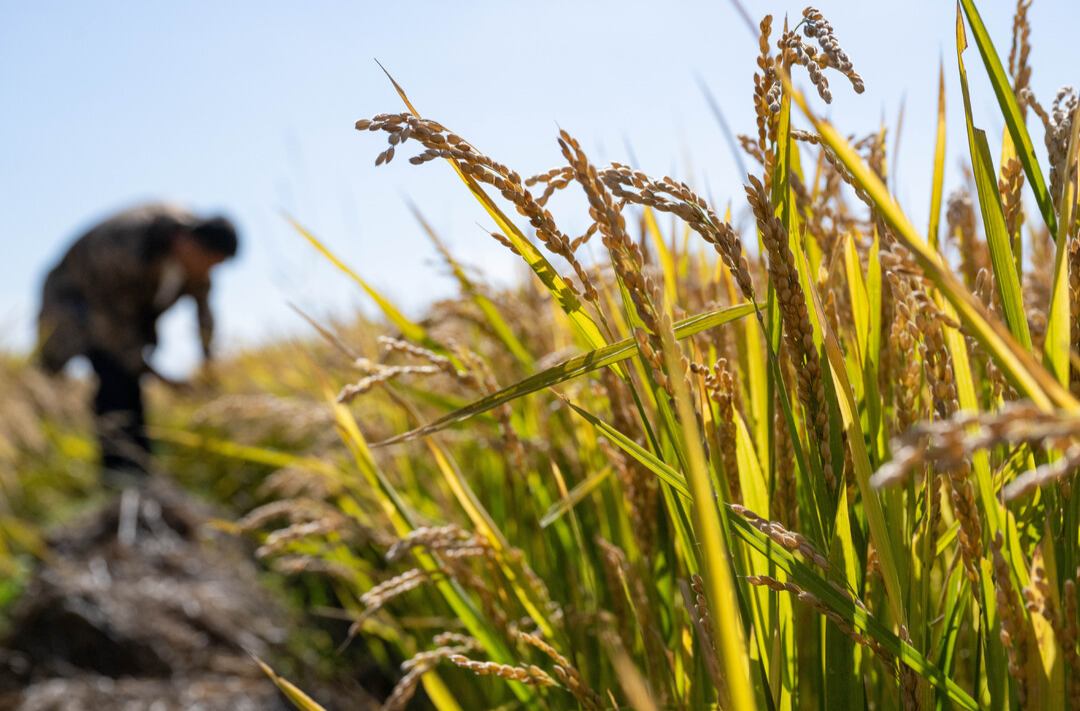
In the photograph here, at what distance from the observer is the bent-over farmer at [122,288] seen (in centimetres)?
525

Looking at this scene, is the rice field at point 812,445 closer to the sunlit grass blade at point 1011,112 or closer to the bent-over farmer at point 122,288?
the sunlit grass blade at point 1011,112

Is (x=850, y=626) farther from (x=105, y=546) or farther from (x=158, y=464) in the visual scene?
(x=158, y=464)

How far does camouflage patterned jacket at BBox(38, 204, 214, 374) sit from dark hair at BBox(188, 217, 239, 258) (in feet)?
0.51

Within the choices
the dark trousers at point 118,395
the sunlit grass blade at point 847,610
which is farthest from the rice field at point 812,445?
the dark trousers at point 118,395

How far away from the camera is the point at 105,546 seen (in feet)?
9.49

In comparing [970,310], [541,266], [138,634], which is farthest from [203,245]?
[970,310]

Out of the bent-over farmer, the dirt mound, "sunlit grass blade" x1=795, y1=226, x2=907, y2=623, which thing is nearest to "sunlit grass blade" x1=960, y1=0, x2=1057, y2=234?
"sunlit grass blade" x1=795, y1=226, x2=907, y2=623

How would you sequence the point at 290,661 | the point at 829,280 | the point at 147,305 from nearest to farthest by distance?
the point at 829,280 → the point at 290,661 → the point at 147,305

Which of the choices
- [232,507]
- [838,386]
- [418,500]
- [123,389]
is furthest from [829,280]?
[123,389]

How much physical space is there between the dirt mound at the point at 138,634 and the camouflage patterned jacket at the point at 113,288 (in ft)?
9.55

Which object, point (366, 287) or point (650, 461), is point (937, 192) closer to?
point (650, 461)

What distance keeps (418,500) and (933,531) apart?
1.30 m

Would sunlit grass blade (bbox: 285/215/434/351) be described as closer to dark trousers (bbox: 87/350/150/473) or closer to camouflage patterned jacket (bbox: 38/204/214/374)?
dark trousers (bbox: 87/350/150/473)

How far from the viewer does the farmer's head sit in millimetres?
5422
